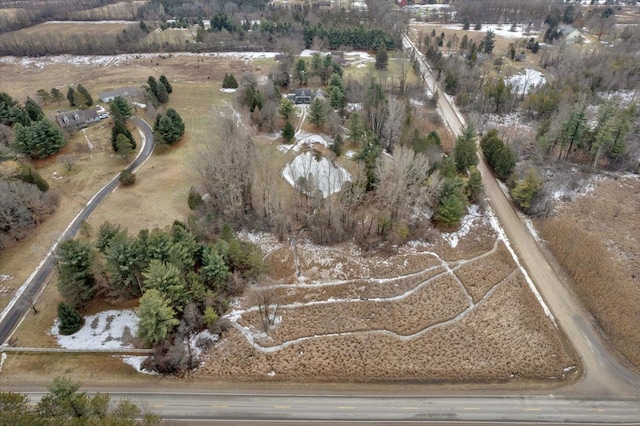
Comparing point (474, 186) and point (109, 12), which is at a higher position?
point (109, 12)

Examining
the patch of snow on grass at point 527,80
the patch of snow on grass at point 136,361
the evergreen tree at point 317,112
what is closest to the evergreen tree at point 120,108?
the evergreen tree at point 317,112

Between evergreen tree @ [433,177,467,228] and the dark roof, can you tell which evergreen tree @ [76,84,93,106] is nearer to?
the dark roof

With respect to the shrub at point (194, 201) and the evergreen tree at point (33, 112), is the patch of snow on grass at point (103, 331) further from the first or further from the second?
the evergreen tree at point (33, 112)

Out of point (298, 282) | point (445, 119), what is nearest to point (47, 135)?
point (298, 282)

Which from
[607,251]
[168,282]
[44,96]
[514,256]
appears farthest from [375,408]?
[44,96]

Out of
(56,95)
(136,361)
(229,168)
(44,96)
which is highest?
(229,168)

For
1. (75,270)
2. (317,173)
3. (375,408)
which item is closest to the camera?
(375,408)

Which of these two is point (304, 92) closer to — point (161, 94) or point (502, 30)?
point (161, 94)

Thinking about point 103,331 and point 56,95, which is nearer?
point 103,331
